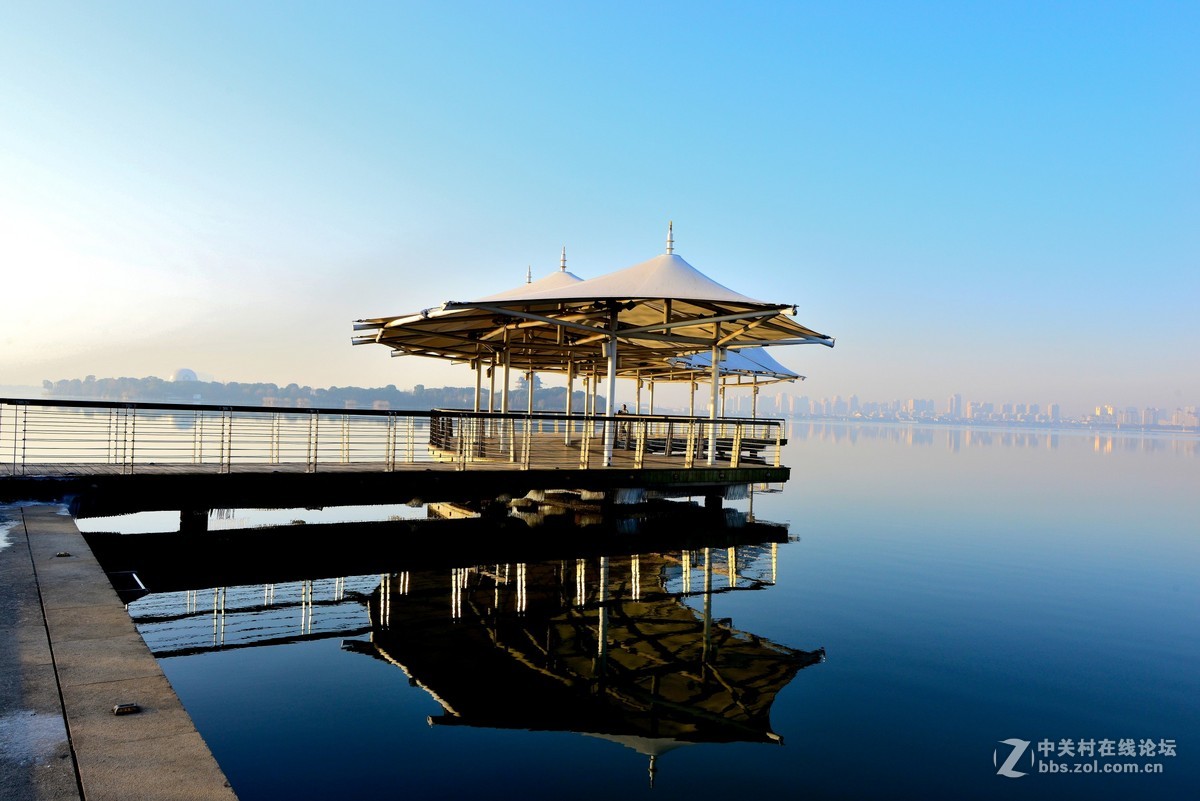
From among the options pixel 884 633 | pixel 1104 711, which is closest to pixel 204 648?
pixel 884 633

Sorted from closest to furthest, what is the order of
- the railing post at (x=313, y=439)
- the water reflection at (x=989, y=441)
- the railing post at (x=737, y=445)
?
the railing post at (x=313, y=439) < the railing post at (x=737, y=445) < the water reflection at (x=989, y=441)

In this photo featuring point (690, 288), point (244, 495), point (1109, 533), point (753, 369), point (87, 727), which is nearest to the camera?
point (87, 727)

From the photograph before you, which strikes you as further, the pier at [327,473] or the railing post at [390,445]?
the railing post at [390,445]

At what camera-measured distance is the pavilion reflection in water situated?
5.71 m

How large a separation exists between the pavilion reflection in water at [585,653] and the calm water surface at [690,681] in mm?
32

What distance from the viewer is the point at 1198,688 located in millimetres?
7516

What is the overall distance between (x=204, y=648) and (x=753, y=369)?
57.4 ft

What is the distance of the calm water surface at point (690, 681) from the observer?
501cm

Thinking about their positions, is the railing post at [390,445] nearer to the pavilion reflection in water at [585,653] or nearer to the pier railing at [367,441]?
the pier railing at [367,441]

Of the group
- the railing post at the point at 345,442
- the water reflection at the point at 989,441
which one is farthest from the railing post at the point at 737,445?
the water reflection at the point at 989,441

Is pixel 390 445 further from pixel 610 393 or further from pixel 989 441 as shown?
pixel 989 441

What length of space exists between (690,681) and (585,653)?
1.14 metres

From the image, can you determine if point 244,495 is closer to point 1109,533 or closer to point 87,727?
point 87,727

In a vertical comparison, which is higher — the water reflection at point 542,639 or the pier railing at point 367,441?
the pier railing at point 367,441
